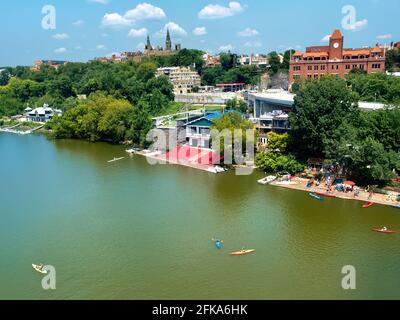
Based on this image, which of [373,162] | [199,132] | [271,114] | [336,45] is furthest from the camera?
[336,45]

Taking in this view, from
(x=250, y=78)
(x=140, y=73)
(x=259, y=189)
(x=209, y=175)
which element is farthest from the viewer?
(x=250, y=78)

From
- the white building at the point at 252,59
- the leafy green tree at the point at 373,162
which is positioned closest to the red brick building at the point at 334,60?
the leafy green tree at the point at 373,162

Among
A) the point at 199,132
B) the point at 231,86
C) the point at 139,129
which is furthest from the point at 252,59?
the point at 199,132

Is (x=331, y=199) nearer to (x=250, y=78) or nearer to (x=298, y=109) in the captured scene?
(x=298, y=109)

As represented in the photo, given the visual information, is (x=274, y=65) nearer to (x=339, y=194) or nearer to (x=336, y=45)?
(x=336, y=45)

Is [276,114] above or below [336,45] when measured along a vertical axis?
below

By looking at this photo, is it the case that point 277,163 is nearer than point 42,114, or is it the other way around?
point 277,163

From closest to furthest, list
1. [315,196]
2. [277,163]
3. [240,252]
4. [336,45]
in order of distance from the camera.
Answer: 1. [240,252]
2. [315,196]
3. [277,163]
4. [336,45]

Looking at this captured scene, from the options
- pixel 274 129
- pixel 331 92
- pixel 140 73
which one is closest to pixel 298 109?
pixel 331 92
